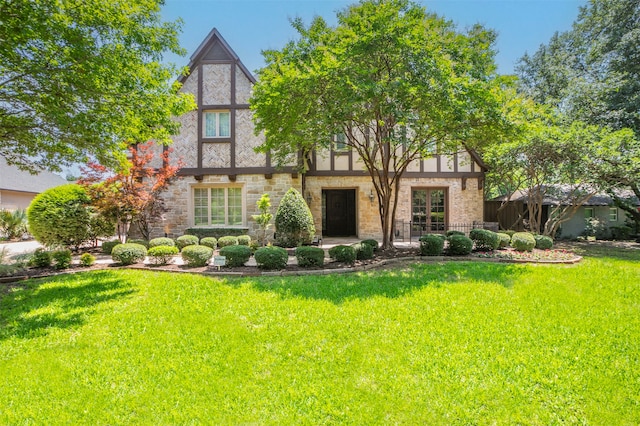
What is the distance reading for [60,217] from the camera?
379 inches

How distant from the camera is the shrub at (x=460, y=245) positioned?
28.1 ft

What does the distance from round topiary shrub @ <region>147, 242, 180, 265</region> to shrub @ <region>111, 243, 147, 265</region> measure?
393 millimetres

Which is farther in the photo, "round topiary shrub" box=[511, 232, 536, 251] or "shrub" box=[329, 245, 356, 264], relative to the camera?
"round topiary shrub" box=[511, 232, 536, 251]

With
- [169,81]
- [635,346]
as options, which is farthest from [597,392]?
[169,81]

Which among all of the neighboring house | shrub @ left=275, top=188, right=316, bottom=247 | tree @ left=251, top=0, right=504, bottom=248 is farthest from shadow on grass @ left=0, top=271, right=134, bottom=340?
the neighboring house

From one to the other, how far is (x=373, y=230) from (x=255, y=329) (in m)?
10.3

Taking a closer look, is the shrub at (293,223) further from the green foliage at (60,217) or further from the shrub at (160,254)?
the green foliage at (60,217)

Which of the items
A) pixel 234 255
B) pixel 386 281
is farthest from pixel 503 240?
pixel 234 255

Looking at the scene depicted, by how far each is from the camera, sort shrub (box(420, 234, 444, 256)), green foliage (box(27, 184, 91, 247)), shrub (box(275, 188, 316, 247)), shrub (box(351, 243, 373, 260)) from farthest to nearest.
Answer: shrub (box(275, 188, 316, 247))
green foliage (box(27, 184, 91, 247))
shrub (box(420, 234, 444, 256))
shrub (box(351, 243, 373, 260))

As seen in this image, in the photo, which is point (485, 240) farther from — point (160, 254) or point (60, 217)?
point (60, 217)

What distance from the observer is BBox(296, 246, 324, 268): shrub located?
288 inches

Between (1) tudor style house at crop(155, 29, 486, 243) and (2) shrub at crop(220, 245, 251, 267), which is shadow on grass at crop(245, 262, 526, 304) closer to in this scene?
(2) shrub at crop(220, 245, 251, 267)

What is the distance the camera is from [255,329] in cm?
418

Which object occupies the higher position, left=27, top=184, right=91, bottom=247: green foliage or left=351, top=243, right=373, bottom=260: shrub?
left=27, top=184, right=91, bottom=247: green foliage
